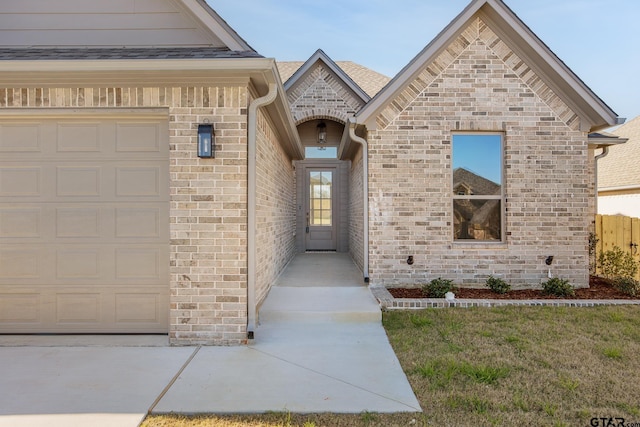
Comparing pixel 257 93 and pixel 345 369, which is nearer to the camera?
pixel 345 369

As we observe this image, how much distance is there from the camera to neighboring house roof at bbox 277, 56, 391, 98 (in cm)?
1339

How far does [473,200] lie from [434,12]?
11.5 meters

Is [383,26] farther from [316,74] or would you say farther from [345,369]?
[345,369]

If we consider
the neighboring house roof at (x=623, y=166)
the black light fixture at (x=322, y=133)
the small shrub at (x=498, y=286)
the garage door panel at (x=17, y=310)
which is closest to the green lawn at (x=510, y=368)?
the small shrub at (x=498, y=286)

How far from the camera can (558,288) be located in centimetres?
618

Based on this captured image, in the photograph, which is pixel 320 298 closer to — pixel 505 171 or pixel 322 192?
pixel 505 171

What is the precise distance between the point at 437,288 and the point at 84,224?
5.15 m

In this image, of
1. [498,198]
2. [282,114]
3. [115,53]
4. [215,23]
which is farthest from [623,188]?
[115,53]

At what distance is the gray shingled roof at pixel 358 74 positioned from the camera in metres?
13.4

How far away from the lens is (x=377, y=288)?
6.41m

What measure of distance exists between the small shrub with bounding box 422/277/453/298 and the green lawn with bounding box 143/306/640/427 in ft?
1.74

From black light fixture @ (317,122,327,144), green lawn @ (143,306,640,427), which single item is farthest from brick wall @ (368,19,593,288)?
black light fixture @ (317,122,327,144)

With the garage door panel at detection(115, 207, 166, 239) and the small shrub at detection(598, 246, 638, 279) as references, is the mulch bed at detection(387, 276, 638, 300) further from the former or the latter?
the garage door panel at detection(115, 207, 166, 239)

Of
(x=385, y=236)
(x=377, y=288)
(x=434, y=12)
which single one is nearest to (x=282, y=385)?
(x=377, y=288)
